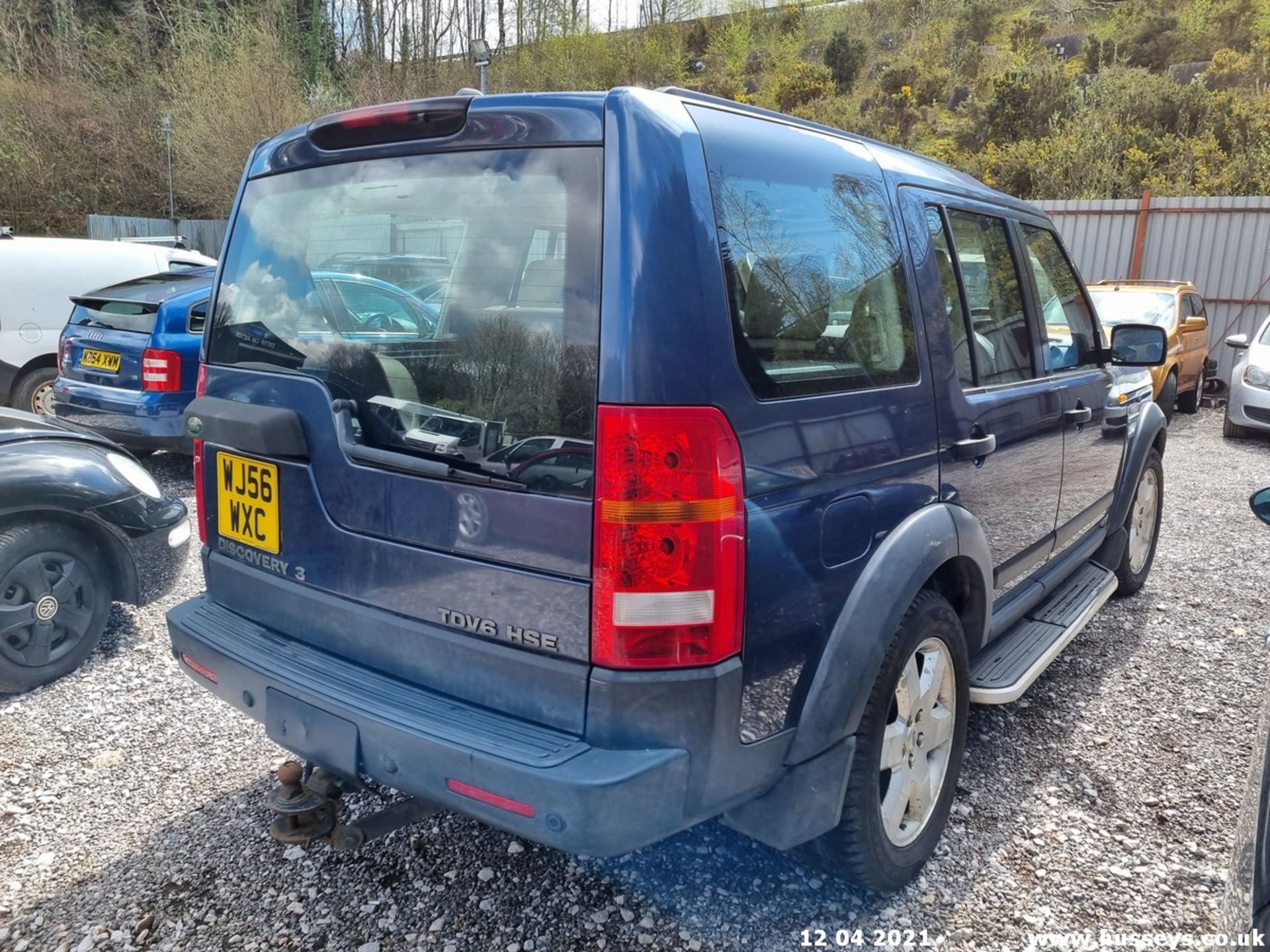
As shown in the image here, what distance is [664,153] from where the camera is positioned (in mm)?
1701

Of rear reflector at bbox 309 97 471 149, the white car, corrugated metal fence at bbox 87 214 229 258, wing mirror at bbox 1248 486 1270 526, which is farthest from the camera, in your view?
corrugated metal fence at bbox 87 214 229 258

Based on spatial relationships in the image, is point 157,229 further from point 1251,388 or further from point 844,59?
point 1251,388

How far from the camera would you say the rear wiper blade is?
182 cm

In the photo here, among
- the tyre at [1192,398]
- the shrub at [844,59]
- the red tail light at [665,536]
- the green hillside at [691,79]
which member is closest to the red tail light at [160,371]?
the red tail light at [665,536]

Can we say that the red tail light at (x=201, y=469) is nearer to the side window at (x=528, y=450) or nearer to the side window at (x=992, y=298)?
the side window at (x=528, y=450)

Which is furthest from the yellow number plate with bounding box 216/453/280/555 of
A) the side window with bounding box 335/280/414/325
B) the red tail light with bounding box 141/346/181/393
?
the red tail light with bounding box 141/346/181/393

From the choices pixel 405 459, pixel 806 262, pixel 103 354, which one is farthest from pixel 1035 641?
pixel 103 354

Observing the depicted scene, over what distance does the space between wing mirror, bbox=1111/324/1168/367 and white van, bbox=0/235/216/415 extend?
7.03 metres

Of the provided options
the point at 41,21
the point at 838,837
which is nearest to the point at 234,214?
the point at 838,837

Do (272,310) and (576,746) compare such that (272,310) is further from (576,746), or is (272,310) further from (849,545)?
(849,545)

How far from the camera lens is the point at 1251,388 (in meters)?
8.87

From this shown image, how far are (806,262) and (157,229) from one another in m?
23.1

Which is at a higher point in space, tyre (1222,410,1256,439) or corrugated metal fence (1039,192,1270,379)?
corrugated metal fence (1039,192,1270,379)

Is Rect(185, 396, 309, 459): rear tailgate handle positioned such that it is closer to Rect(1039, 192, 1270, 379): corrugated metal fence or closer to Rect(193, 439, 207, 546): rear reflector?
Rect(193, 439, 207, 546): rear reflector
